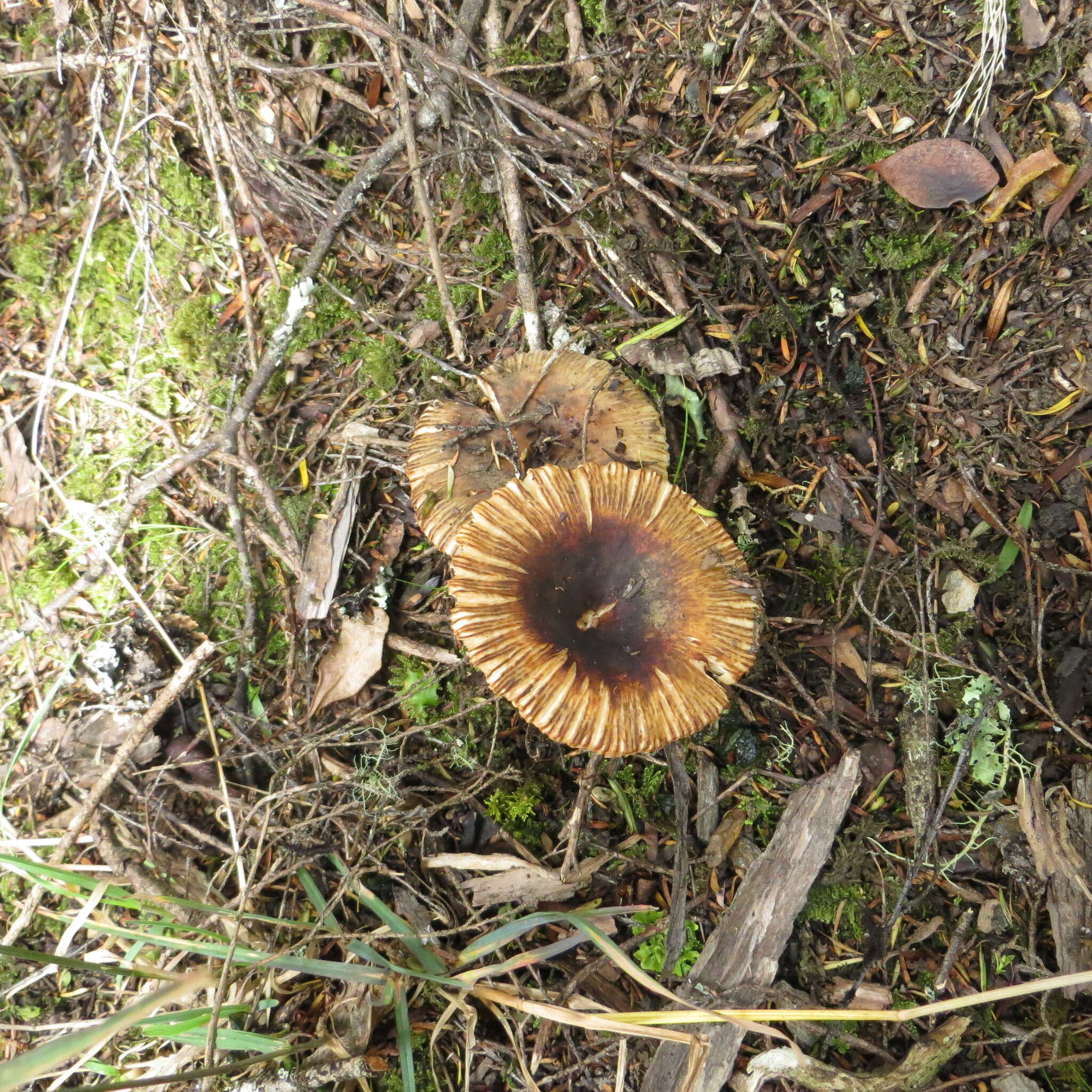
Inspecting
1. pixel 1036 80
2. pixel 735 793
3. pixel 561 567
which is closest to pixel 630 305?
pixel 561 567

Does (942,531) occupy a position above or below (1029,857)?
above

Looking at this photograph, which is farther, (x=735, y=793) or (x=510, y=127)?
(x=510, y=127)

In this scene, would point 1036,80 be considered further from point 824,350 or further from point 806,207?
point 824,350

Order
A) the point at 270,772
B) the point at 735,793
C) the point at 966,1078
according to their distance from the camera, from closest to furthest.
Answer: the point at 966,1078, the point at 735,793, the point at 270,772

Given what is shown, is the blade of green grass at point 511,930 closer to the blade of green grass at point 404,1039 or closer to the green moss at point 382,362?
the blade of green grass at point 404,1039

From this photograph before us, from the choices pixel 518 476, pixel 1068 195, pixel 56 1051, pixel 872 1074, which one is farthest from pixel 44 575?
pixel 1068 195

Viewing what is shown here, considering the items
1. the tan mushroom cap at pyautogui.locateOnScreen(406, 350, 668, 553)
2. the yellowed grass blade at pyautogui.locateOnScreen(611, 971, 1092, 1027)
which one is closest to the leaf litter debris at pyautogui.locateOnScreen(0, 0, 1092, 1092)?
the tan mushroom cap at pyautogui.locateOnScreen(406, 350, 668, 553)

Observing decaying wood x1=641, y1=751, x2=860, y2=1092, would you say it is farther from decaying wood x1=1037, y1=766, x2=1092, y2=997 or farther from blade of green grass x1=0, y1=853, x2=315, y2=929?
blade of green grass x1=0, y1=853, x2=315, y2=929

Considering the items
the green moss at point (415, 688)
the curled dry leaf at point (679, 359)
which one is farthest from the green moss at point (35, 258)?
the curled dry leaf at point (679, 359)
